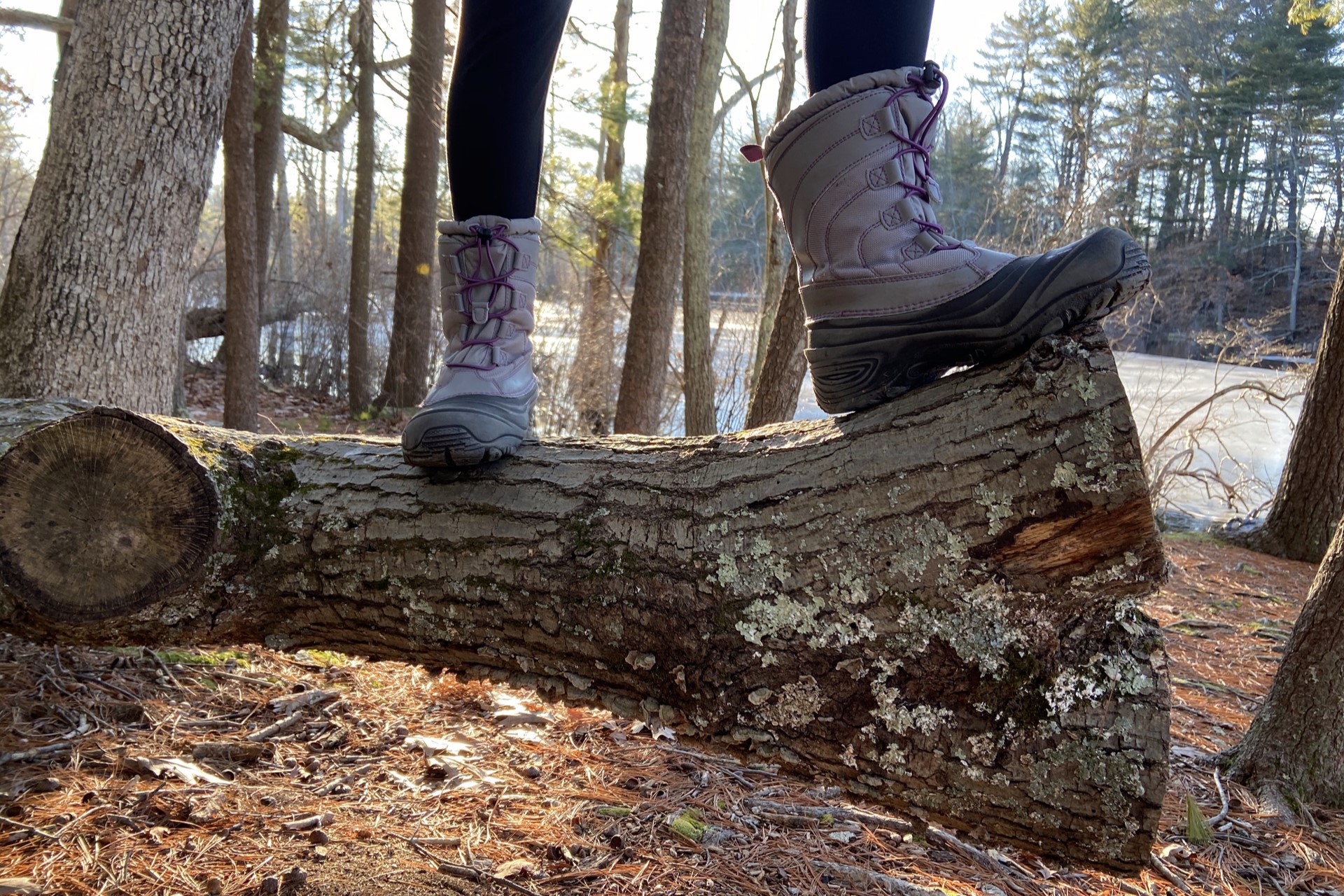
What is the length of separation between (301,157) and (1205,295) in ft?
61.1

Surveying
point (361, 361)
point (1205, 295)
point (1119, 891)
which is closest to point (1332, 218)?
point (1205, 295)

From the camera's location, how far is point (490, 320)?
1653 millimetres

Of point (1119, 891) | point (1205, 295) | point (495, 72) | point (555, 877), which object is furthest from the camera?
point (1205, 295)

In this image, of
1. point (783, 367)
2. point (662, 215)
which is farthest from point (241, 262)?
point (783, 367)

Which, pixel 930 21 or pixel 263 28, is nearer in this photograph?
pixel 930 21

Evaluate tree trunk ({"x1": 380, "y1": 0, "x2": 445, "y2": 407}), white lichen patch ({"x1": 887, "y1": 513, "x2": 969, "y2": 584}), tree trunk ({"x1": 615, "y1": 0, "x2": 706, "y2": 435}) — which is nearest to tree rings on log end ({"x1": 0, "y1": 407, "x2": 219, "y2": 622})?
white lichen patch ({"x1": 887, "y1": 513, "x2": 969, "y2": 584})

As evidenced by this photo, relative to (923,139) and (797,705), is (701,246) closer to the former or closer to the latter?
(923,139)

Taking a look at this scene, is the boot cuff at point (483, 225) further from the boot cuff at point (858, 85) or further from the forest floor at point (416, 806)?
the forest floor at point (416, 806)

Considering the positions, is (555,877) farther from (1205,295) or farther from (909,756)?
(1205,295)

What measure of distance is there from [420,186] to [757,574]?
9.35m

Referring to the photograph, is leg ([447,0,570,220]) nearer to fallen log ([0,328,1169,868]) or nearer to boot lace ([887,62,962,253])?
fallen log ([0,328,1169,868])

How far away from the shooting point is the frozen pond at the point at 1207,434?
28.5 feet

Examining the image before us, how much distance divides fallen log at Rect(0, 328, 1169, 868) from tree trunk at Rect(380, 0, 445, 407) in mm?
8116

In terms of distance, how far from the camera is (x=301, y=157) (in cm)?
1312
